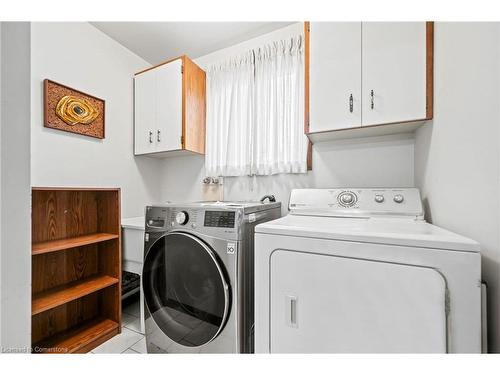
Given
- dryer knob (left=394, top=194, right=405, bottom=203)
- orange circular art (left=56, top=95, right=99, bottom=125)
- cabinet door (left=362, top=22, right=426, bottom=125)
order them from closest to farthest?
cabinet door (left=362, top=22, right=426, bottom=125) < dryer knob (left=394, top=194, right=405, bottom=203) < orange circular art (left=56, top=95, right=99, bottom=125)

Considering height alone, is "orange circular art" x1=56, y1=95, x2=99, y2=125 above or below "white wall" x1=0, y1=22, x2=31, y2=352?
above

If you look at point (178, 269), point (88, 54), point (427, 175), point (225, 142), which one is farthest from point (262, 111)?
point (88, 54)

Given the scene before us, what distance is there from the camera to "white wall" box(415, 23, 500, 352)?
0.63 meters

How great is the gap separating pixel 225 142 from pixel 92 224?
139 centimetres

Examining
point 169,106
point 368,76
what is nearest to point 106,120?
point 169,106

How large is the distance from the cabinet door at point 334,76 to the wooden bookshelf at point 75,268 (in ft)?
5.60

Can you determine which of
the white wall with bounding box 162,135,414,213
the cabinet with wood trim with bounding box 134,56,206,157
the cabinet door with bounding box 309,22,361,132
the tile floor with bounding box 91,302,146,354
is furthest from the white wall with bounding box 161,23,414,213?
the tile floor with bounding box 91,302,146,354

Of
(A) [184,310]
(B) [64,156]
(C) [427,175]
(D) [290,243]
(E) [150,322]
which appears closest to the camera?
(D) [290,243]

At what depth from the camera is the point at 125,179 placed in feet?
6.79

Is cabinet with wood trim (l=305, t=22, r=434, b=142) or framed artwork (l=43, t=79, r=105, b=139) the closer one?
cabinet with wood trim (l=305, t=22, r=434, b=142)

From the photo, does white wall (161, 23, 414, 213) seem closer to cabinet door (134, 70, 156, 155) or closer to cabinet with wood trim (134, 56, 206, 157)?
cabinet with wood trim (134, 56, 206, 157)

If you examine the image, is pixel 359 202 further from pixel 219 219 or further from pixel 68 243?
pixel 68 243

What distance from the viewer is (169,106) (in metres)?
1.93
